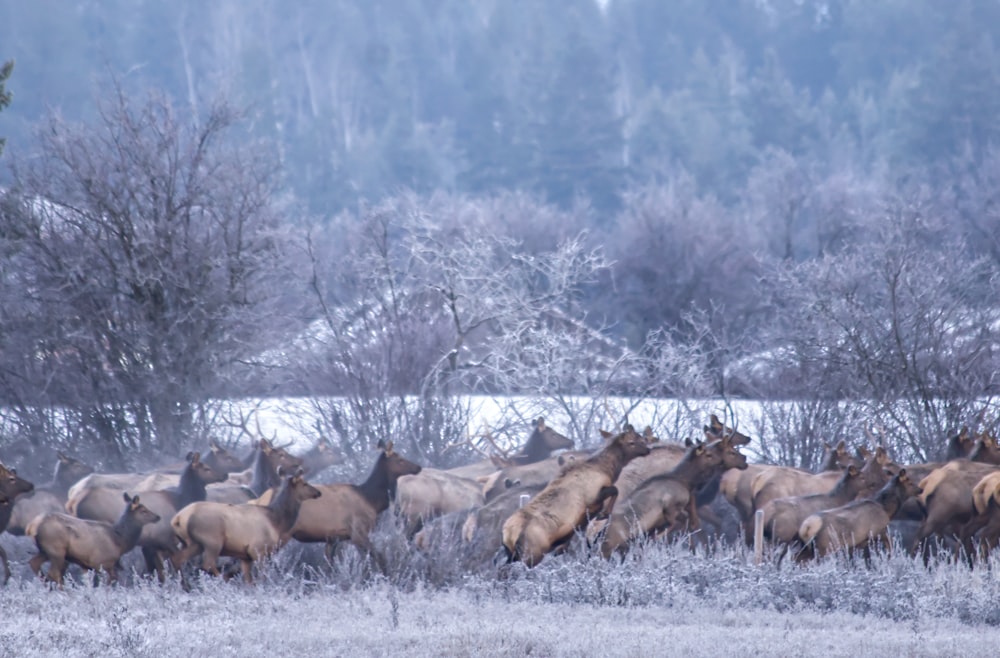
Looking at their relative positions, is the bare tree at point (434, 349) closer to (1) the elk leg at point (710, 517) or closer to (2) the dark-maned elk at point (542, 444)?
(2) the dark-maned elk at point (542, 444)

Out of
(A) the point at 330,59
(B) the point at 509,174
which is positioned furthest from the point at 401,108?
(B) the point at 509,174

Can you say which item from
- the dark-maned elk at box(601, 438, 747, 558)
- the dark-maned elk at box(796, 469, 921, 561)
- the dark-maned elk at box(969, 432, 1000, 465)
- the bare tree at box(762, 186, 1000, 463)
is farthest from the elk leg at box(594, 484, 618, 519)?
the bare tree at box(762, 186, 1000, 463)

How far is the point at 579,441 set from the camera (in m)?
20.5

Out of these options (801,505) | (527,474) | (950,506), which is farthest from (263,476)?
(950,506)

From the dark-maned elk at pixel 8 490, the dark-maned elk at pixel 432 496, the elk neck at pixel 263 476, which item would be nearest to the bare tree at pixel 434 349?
the elk neck at pixel 263 476

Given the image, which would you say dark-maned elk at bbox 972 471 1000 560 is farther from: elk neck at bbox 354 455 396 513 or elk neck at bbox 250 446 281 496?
elk neck at bbox 250 446 281 496

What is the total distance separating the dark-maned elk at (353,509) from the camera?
43.1ft

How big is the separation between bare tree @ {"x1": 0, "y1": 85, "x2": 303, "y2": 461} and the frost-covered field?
8141 millimetres

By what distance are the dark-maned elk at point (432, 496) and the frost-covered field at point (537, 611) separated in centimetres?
143

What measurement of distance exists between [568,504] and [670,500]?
4.65ft

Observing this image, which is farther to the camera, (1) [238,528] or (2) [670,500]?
(2) [670,500]

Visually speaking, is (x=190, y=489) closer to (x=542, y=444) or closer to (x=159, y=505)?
(x=159, y=505)

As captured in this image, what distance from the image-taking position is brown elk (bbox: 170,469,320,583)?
12219mm

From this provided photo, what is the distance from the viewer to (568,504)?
1248 cm
